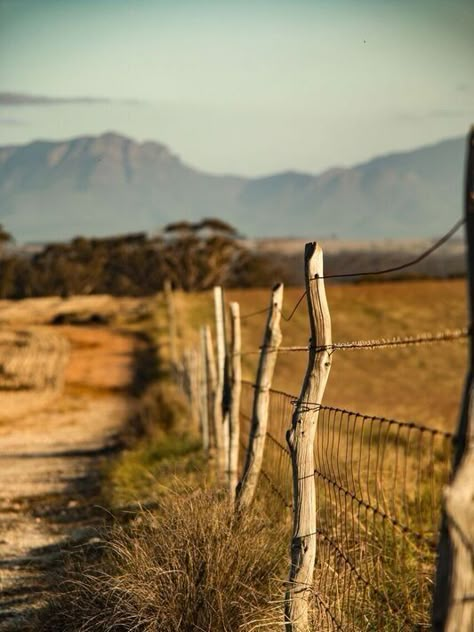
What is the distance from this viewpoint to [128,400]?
23.5 m

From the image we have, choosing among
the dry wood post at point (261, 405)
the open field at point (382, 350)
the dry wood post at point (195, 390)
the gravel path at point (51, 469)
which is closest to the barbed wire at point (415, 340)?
the dry wood post at point (261, 405)

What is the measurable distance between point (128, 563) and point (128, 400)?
18.1 m

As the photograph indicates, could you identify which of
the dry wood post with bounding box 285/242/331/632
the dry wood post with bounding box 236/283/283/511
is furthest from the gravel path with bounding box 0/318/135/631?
the dry wood post with bounding box 285/242/331/632

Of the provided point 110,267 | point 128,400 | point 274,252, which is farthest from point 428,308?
point 274,252

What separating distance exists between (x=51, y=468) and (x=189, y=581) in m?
9.08

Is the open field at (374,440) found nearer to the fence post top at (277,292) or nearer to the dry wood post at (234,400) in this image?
the dry wood post at (234,400)

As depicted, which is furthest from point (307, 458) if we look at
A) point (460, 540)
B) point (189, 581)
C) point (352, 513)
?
point (460, 540)

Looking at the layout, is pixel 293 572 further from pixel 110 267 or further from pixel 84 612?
pixel 110 267

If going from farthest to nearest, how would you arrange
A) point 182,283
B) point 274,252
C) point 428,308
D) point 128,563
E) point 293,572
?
point 274,252 < point 182,283 < point 428,308 < point 128,563 < point 293,572

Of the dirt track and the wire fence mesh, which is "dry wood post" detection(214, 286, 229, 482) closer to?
the wire fence mesh

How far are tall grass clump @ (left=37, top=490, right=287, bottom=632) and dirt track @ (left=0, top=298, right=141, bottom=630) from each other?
2.44 feet

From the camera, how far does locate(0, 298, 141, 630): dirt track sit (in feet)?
27.0

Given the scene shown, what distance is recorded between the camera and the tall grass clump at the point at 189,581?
209 inches

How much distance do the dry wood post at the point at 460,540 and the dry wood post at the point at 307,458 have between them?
2069 mm
